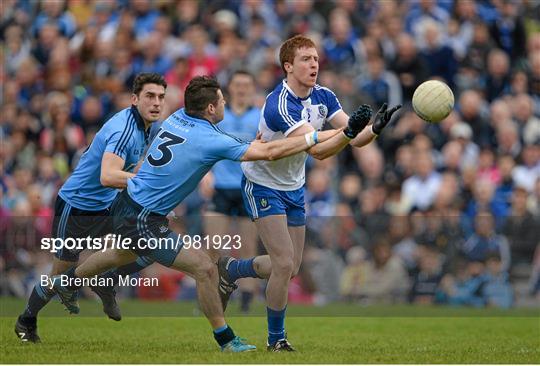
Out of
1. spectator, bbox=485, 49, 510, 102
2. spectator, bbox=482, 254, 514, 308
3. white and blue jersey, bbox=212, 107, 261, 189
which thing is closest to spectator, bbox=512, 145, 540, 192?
spectator, bbox=482, 254, 514, 308

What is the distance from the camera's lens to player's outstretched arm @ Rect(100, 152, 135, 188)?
11258 mm

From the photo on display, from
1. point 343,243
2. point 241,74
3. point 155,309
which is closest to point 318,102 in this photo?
point 241,74

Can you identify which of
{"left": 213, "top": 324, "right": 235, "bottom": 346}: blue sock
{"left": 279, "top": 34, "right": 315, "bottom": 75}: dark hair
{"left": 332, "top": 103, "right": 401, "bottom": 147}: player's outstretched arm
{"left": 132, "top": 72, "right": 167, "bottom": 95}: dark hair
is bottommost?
{"left": 213, "top": 324, "right": 235, "bottom": 346}: blue sock

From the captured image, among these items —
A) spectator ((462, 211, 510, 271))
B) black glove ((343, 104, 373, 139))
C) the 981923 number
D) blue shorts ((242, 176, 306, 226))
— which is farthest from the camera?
spectator ((462, 211, 510, 271))

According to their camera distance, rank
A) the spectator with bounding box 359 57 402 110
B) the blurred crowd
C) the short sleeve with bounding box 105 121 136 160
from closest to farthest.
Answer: the short sleeve with bounding box 105 121 136 160, the blurred crowd, the spectator with bounding box 359 57 402 110

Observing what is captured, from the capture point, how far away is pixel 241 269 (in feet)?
39.3

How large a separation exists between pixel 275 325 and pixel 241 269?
1.15 meters

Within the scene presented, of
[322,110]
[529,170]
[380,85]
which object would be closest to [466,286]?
[529,170]

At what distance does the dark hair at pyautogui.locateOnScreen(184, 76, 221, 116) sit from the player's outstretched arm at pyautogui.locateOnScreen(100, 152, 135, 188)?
94 cm

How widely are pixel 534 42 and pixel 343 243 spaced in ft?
16.7

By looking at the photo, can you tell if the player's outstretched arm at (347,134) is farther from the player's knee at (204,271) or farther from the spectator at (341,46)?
the spectator at (341,46)

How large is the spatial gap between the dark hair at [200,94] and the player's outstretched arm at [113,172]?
37.1 inches

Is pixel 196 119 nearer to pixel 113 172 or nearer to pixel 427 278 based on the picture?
pixel 113 172

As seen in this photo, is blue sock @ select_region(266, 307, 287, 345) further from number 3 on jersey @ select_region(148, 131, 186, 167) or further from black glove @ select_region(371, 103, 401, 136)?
black glove @ select_region(371, 103, 401, 136)
